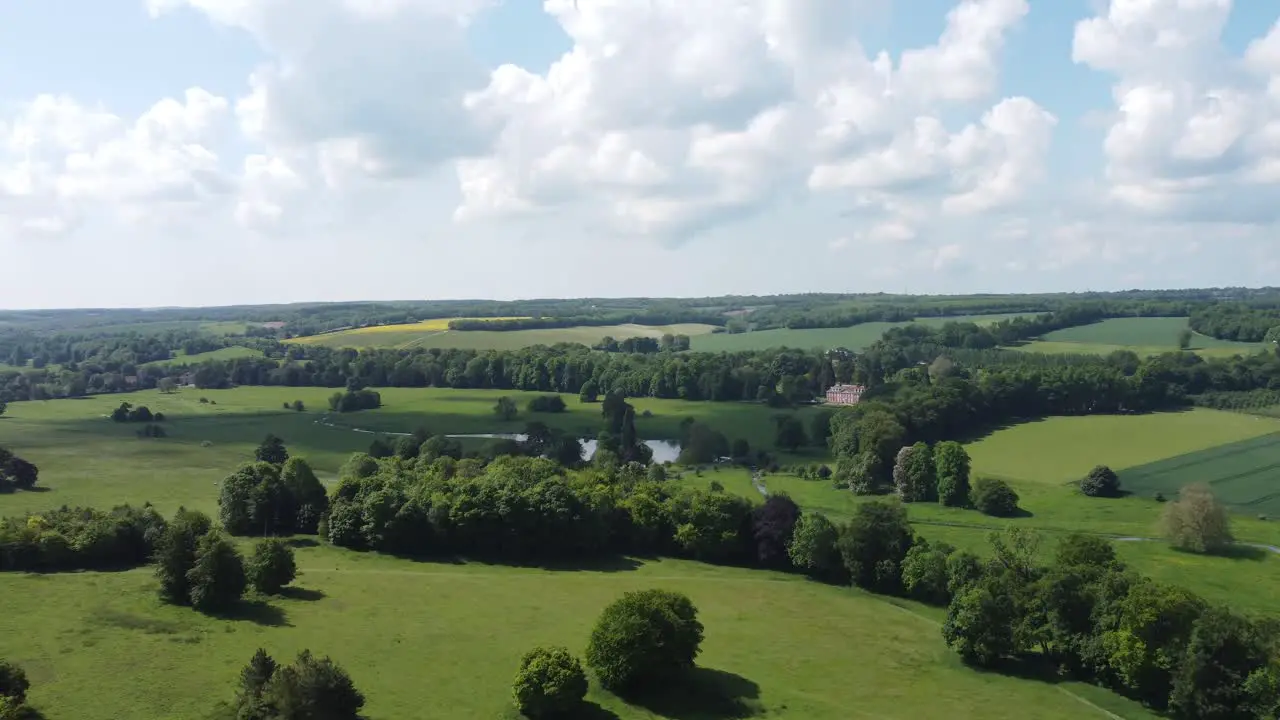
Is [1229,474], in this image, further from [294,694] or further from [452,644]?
[294,694]

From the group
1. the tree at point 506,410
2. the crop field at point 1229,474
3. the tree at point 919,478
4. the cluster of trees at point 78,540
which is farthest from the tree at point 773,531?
the tree at point 506,410

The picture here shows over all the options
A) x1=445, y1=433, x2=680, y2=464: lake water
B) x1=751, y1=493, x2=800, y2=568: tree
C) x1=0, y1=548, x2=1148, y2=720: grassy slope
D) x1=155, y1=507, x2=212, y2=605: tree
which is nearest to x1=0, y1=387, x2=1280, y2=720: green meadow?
x1=0, y1=548, x2=1148, y2=720: grassy slope

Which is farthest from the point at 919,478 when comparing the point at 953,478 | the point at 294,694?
the point at 294,694

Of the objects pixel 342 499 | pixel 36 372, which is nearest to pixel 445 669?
pixel 342 499

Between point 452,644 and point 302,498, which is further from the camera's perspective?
point 302,498

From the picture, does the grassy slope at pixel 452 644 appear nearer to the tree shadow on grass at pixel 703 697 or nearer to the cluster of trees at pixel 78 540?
the tree shadow on grass at pixel 703 697
